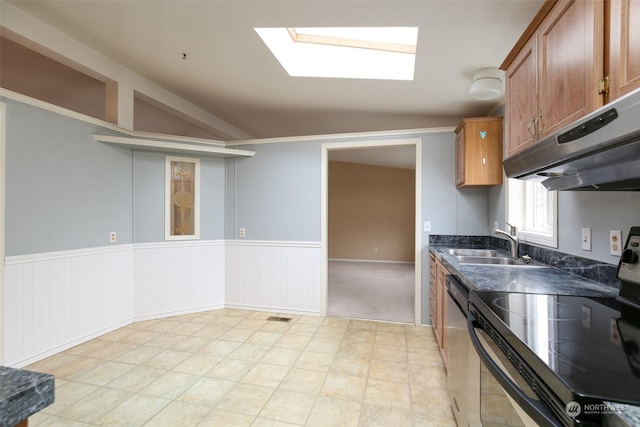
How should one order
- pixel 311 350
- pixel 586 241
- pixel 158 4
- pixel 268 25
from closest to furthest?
pixel 586 241
pixel 158 4
pixel 268 25
pixel 311 350

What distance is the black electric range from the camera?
562 millimetres

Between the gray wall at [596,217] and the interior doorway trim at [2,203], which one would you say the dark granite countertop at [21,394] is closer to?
the gray wall at [596,217]

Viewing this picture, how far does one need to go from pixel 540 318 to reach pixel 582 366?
0.36 metres

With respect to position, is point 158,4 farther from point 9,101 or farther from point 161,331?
point 161,331

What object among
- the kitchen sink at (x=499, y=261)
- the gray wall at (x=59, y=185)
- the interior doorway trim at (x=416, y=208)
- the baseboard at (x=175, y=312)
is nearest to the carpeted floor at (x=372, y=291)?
the interior doorway trim at (x=416, y=208)

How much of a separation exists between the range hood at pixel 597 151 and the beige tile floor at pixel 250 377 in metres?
1.56

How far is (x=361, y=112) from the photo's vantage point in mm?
3707

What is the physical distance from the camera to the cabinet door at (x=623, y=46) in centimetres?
89

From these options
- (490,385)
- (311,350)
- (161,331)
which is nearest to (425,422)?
(490,385)

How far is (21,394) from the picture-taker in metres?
0.48

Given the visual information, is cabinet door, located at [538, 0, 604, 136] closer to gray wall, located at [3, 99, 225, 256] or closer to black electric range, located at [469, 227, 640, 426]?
black electric range, located at [469, 227, 640, 426]

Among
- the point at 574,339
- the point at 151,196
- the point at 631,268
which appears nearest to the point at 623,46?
the point at 631,268

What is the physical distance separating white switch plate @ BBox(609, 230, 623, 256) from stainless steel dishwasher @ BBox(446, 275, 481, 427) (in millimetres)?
690

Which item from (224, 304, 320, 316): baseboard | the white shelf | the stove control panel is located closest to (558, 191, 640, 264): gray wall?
the stove control panel
